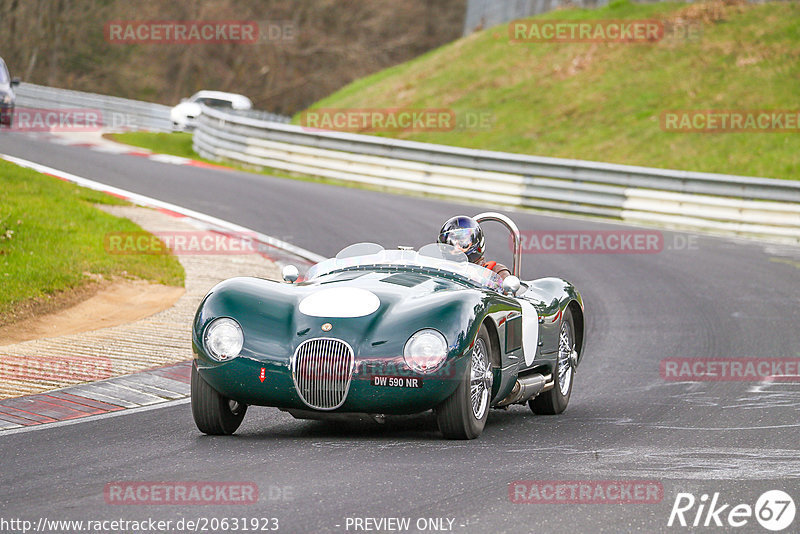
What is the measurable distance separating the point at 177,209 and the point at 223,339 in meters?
12.3

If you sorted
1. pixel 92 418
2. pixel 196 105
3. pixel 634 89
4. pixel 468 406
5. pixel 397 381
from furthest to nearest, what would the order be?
pixel 196 105 < pixel 634 89 < pixel 92 418 < pixel 468 406 < pixel 397 381

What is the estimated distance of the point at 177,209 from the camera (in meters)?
18.8

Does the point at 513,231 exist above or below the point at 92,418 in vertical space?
above

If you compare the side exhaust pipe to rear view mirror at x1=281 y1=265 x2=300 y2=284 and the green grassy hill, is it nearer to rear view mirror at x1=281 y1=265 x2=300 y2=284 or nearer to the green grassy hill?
rear view mirror at x1=281 y1=265 x2=300 y2=284

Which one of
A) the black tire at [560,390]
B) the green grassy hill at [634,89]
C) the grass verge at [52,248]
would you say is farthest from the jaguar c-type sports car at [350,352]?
the green grassy hill at [634,89]

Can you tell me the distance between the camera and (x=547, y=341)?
28.2ft

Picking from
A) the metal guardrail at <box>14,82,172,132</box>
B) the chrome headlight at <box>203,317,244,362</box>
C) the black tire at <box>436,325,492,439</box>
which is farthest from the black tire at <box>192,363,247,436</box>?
the metal guardrail at <box>14,82,172,132</box>

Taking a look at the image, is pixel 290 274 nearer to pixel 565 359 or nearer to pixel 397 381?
pixel 397 381

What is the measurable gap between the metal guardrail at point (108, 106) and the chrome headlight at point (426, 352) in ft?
104

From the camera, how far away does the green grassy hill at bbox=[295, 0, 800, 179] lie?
83.2 ft

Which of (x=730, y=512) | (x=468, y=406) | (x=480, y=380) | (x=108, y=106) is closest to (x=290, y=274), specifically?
(x=480, y=380)

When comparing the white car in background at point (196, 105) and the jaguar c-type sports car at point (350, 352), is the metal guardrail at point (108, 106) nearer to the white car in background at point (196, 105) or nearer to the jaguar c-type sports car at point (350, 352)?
the white car in background at point (196, 105)

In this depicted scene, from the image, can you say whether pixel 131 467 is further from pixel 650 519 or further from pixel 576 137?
pixel 576 137

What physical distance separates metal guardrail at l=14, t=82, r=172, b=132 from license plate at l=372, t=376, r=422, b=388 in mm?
31819
